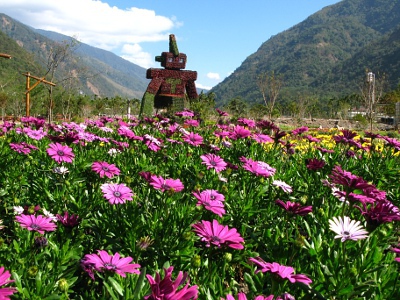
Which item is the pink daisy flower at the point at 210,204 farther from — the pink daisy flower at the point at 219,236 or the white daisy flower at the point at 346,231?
the white daisy flower at the point at 346,231

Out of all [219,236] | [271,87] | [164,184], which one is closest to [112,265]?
[219,236]

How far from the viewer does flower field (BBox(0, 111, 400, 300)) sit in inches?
58.8

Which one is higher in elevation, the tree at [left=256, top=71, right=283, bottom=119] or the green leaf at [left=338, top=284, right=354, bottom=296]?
the tree at [left=256, top=71, right=283, bottom=119]

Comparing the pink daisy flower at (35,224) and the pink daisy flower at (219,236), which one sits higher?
the pink daisy flower at (219,236)

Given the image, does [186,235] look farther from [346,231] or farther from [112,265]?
[346,231]

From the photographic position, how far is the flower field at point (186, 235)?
1.49m

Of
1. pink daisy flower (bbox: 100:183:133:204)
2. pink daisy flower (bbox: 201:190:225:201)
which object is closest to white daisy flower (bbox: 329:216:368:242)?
pink daisy flower (bbox: 201:190:225:201)

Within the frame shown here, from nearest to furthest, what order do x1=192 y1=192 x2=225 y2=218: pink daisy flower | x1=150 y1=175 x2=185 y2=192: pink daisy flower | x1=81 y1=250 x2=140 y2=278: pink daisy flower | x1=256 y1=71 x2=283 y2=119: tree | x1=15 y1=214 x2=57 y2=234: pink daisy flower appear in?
x1=81 y1=250 x2=140 y2=278: pink daisy flower
x1=15 y1=214 x2=57 y2=234: pink daisy flower
x1=192 y1=192 x2=225 y2=218: pink daisy flower
x1=150 y1=175 x2=185 y2=192: pink daisy flower
x1=256 y1=71 x2=283 y2=119: tree

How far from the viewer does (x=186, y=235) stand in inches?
70.5

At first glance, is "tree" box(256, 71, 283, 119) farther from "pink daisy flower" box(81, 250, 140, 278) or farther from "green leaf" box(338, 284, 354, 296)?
"pink daisy flower" box(81, 250, 140, 278)

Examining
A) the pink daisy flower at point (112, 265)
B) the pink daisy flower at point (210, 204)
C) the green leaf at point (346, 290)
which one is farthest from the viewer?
the pink daisy flower at point (210, 204)

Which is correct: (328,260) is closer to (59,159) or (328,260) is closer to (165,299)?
(165,299)

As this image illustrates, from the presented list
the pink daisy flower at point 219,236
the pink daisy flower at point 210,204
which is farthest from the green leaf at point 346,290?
the pink daisy flower at point 210,204

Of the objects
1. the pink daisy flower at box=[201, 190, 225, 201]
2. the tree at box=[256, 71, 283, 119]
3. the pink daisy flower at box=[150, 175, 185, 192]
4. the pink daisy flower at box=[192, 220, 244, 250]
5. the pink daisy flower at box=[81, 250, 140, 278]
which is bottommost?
the pink daisy flower at box=[81, 250, 140, 278]
